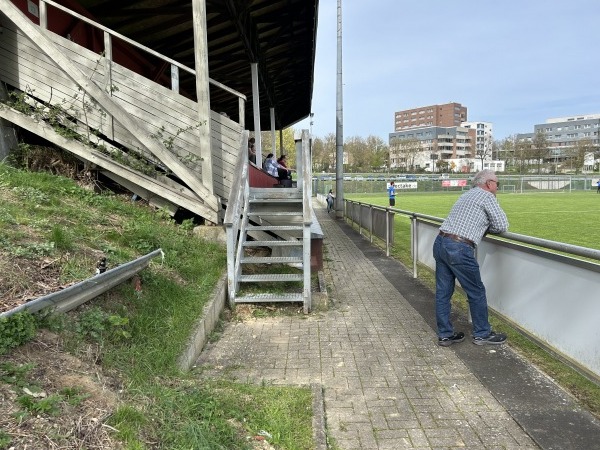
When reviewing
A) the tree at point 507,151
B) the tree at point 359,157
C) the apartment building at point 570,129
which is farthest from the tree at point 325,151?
the apartment building at point 570,129

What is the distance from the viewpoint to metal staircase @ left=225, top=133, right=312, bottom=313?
589 centimetres

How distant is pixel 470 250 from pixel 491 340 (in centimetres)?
99

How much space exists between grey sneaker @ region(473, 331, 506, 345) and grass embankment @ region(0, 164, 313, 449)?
82.5 inches

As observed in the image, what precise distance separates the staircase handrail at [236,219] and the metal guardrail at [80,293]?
5.06 feet

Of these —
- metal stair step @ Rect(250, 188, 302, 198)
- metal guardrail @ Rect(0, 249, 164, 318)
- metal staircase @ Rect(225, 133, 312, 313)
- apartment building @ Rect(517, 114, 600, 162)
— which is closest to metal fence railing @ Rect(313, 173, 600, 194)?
metal stair step @ Rect(250, 188, 302, 198)

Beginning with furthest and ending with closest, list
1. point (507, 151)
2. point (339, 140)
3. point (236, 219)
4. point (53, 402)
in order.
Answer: point (507, 151), point (339, 140), point (236, 219), point (53, 402)

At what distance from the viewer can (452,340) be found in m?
4.79

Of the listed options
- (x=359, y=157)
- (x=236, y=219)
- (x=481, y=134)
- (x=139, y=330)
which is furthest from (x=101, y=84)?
(x=481, y=134)

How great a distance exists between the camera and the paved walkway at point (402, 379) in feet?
10.2

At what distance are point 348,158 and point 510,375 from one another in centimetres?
9145

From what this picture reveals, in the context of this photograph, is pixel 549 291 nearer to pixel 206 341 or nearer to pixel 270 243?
pixel 206 341

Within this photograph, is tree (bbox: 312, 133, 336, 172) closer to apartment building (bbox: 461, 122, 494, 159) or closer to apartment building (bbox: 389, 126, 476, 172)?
apartment building (bbox: 389, 126, 476, 172)

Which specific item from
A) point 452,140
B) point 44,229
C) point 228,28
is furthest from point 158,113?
point 452,140

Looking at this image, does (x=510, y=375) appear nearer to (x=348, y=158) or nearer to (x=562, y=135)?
(x=348, y=158)
